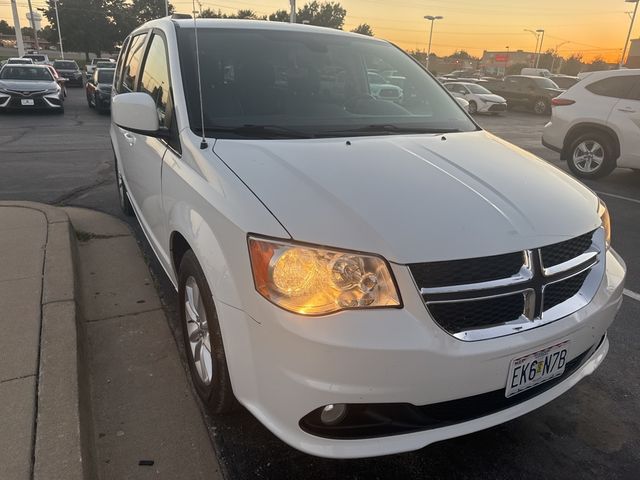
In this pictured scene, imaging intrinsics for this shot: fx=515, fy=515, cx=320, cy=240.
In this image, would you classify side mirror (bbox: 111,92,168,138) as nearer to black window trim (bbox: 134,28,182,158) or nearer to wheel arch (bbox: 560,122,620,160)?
black window trim (bbox: 134,28,182,158)

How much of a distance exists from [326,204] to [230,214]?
0.37 meters

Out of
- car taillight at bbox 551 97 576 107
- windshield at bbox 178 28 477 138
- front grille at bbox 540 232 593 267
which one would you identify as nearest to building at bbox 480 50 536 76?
car taillight at bbox 551 97 576 107

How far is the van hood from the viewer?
185cm

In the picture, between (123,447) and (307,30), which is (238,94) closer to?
(307,30)

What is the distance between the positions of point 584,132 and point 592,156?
1.39ft

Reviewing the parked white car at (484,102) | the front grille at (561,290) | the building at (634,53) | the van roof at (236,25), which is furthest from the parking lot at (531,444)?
the building at (634,53)

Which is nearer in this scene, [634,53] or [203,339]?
[203,339]

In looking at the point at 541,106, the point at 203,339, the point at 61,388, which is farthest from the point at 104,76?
the point at 541,106

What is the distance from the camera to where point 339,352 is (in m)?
1.71

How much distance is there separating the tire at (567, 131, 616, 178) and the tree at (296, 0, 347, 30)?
67899mm

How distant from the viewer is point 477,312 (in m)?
1.88

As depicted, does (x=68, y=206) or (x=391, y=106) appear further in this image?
(x=68, y=206)

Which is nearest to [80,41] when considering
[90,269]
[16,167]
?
[16,167]

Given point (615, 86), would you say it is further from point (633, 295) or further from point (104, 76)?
point (104, 76)
